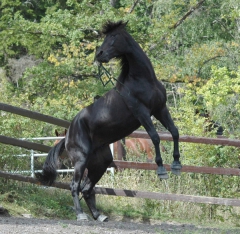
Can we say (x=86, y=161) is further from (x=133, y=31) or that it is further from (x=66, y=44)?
(x=66, y=44)

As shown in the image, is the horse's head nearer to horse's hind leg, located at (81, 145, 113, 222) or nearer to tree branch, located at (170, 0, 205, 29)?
horse's hind leg, located at (81, 145, 113, 222)

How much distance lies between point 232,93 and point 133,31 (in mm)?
3628

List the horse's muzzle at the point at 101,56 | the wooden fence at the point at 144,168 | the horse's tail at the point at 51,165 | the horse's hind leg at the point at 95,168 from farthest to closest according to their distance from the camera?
the wooden fence at the point at 144,168 → the horse's tail at the point at 51,165 → the horse's hind leg at the point at 95,168 → the horse's muzzle at the point at 101,56

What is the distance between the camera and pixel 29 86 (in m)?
18.1

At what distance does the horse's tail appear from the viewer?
8859 mm

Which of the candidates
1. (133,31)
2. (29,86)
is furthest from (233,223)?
(29,86)

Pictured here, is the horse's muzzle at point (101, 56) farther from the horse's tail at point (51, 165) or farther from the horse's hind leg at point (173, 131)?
the horse's tail at point (51, 165)

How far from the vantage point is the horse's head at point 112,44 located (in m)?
7.68

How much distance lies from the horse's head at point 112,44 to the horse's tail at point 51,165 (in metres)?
1.77

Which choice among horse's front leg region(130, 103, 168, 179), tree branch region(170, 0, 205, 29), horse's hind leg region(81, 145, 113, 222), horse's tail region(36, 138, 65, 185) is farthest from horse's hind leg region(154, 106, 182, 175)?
tree branch region(170, 0, 205, 29)

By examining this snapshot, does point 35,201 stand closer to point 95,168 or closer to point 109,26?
point 95,168

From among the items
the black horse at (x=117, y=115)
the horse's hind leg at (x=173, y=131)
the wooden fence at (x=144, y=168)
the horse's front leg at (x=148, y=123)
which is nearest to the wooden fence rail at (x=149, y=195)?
the wooden fence at (x=144, y=168)

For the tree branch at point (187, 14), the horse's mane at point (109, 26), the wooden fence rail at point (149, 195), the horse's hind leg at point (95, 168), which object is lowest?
the wooden fence rail at point (149, 195)

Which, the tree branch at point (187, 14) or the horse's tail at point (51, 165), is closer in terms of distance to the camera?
the horse's tail at point (51, 165)
